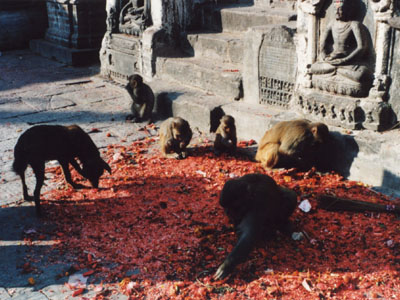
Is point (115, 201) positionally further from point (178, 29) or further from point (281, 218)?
point (178, 29)

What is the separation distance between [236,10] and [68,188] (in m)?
5.08

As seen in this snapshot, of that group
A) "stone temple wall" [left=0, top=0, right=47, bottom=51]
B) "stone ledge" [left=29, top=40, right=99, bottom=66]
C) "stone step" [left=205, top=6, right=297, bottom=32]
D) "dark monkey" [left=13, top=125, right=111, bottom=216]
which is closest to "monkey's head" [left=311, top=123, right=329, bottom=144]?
"dark monkey" [left=13, top=125, right=111, bottom=216]

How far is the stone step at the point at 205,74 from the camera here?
7.81m

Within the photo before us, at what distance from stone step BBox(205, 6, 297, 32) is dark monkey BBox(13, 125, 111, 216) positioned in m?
4.33

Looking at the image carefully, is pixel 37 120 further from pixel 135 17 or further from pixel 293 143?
pixel 293 143

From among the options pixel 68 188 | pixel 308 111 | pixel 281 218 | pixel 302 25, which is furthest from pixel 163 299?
pixel 302 25

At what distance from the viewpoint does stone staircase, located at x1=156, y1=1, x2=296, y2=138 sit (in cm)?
761

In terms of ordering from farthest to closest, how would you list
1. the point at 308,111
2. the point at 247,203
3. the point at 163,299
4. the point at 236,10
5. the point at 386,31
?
1. the point at 236,10
2. the point at 308,111
3. the point at 386,31
4. the point at 247,203
5. the point at 163,299

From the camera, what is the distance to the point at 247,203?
4.30m

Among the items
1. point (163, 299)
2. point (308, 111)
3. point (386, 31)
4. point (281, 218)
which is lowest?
point (163, 299)

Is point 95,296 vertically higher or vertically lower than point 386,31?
lower

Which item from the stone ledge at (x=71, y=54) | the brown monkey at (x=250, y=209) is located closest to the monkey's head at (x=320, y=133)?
the brown monkey at (x=250, y=209)

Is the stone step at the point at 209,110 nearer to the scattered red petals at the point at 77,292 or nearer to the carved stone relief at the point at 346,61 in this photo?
the carved stone relief at the point at 346,61

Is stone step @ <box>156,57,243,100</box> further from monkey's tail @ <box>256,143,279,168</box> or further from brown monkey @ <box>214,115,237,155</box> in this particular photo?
monkey's tail @ <box>256,143,279,168</box>
